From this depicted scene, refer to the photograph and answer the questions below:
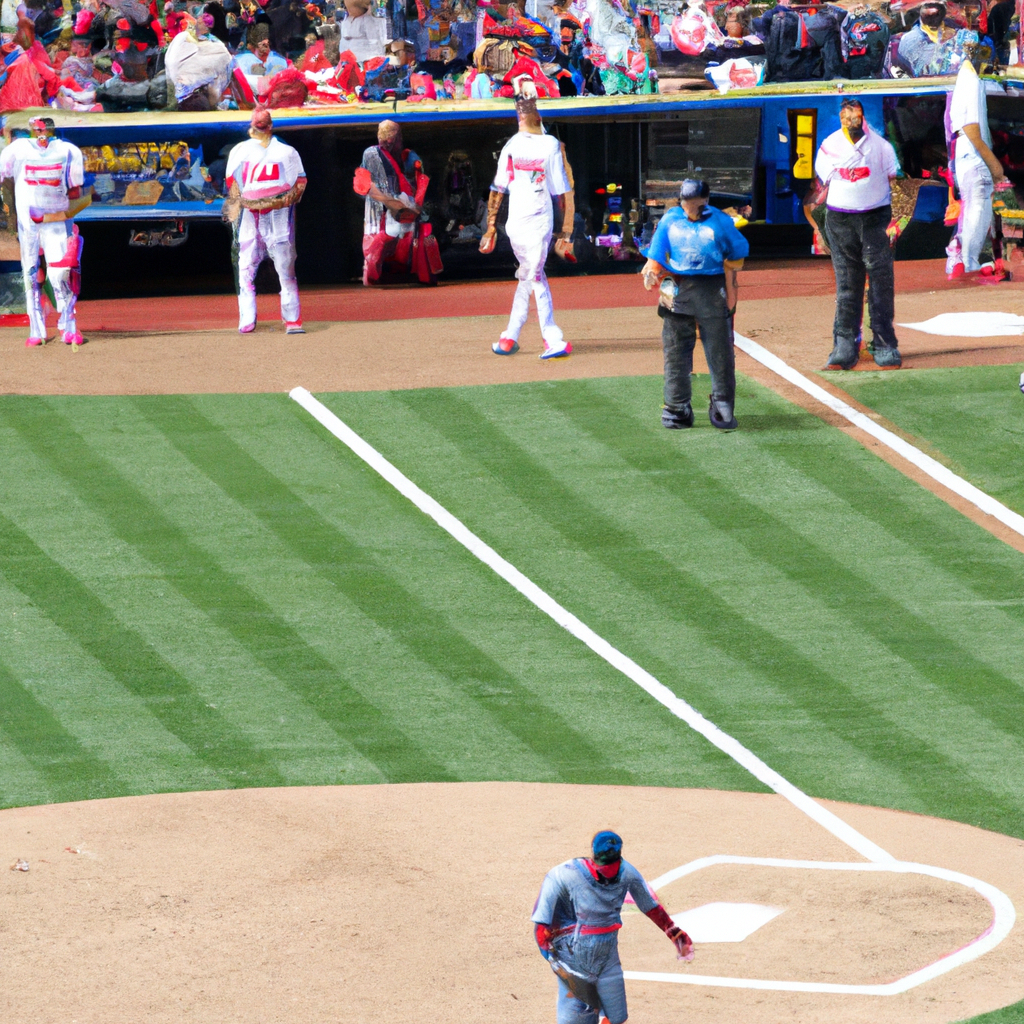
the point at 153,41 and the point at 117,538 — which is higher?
the point at 153,41

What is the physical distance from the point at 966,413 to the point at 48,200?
28.3 ft

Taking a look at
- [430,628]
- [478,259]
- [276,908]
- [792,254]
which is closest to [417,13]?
[478,259]

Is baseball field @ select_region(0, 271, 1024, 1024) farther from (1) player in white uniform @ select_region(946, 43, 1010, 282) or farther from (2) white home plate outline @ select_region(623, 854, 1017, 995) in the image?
(1) player in white uniform @ select_region(946, 43, 1010, 282)

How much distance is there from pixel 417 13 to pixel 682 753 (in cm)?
1460

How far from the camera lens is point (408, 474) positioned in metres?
13.8

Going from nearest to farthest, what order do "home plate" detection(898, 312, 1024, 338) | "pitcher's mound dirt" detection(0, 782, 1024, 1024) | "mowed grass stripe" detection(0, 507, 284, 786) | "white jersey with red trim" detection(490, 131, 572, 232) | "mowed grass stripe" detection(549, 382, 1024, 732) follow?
"pitcher's mound dirt" detection(0, 782, 1024, 1024), "mowed grass stripe" detection(0, 507, 284, 786), "mowed grass stripe" detection(549, 382, 1024, 732), "white jersey with red trim" detection(490, 131, 572, 232), "home plate" detection(898, 312, 1024, 338)

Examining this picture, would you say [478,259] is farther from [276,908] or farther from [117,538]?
[276,908]

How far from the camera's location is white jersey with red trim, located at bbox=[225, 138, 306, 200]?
16.6m

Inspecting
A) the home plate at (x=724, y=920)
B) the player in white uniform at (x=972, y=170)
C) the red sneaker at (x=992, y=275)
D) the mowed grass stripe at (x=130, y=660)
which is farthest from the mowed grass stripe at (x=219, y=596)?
the red sneaker at (x=992, y=275)

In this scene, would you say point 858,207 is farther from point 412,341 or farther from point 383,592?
point 383,592

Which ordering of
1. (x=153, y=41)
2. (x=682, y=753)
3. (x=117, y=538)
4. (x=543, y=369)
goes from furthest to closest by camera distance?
1. (x=153, y=41)
2. (x=543, y=369)
3. (x=117, y=538)
4. (x=682, y=753)

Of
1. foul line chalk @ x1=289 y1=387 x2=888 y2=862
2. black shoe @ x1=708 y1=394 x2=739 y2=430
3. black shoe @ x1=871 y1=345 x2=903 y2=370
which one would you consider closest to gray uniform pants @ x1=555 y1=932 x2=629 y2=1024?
foul line chalk @ x1=289 y1=387 x2=888 y2=862

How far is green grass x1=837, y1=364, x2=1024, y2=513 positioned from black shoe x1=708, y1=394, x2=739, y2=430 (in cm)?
137

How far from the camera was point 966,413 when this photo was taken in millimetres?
14648
